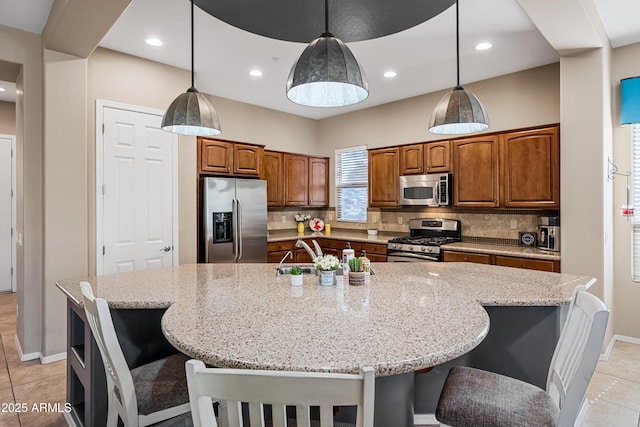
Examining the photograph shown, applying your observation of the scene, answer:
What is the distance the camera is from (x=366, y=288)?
2.11m

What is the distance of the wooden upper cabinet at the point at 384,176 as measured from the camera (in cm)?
529

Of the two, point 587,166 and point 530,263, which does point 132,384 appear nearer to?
point 530,263

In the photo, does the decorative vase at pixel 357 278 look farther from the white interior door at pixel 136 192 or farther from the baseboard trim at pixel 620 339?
the baseboard trim at pixel 620 339

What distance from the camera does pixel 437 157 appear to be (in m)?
4.79

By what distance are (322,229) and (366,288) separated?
4366mm

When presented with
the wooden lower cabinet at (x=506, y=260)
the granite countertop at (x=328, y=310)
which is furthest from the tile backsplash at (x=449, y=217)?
the granite countertop at (x=328, y=310)

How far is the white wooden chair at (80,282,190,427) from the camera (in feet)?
4.71

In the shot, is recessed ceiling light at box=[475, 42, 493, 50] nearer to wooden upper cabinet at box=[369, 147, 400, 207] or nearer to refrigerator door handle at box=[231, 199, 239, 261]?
wooden upper cabinet at box=[369, 147, 400, 207]

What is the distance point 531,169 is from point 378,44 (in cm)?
211

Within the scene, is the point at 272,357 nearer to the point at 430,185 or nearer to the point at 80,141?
the point at 80,141

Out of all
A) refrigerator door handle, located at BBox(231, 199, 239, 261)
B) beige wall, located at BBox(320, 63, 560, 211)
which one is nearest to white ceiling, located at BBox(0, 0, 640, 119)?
beige wall, located at BBox(320, 63, 560, 211)

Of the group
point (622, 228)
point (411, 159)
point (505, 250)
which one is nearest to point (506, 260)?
point (505, 250)

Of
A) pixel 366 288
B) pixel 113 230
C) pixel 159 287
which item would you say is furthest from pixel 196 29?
pixel 366 288

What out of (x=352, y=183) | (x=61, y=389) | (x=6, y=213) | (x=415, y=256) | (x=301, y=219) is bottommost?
(x=61, y=389)
